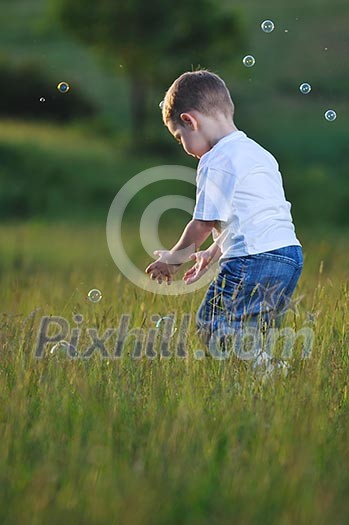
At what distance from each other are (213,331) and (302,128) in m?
31.3

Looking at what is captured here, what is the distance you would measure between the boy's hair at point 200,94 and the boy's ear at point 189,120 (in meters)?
0.03

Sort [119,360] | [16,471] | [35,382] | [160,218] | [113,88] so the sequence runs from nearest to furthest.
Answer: [16,471], [35,382], [119,360], [160,218], [113,88]

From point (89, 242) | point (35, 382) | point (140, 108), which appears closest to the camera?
point (35, 382)

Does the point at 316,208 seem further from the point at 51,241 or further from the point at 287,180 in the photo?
the point at 51,241

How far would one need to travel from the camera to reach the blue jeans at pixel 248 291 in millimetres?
4527

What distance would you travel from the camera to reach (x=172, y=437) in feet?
11.0

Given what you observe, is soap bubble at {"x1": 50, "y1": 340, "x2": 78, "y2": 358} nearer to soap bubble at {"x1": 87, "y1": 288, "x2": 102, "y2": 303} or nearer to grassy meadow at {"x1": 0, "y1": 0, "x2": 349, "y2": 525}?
grassy meadow at {"x1": 0, "y1": 0, "x2": 349, "y2": 525}

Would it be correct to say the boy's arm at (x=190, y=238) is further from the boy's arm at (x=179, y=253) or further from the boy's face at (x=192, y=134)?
the boy's face at (x=192, y=134)

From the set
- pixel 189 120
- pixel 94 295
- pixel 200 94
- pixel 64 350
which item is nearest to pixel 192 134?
pixel 189 120

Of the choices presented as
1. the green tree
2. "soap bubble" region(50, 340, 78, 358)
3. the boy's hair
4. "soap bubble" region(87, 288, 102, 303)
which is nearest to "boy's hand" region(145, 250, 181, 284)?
"soap bubble" region(50, 340, 78, 358)

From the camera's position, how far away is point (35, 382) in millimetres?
4148

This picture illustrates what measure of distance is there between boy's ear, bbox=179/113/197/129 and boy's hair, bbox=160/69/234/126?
0.03 metres

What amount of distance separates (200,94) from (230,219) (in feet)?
1.90

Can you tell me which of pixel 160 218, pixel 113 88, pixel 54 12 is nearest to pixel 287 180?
pixel 160 218
